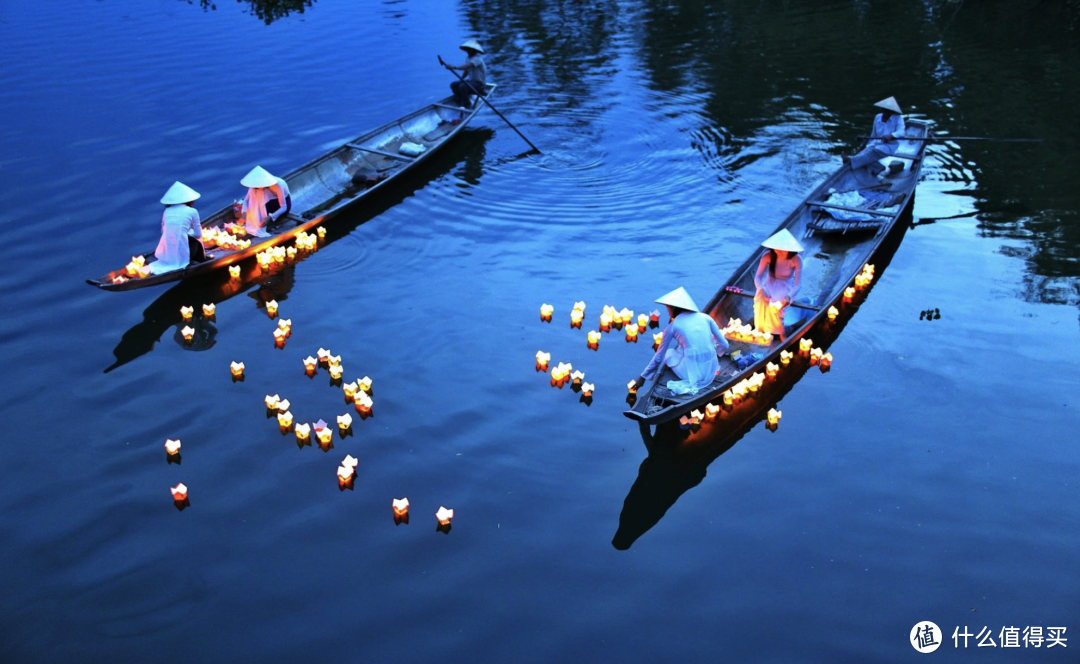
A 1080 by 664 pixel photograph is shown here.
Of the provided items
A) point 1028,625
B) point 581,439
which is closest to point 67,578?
point 581,439

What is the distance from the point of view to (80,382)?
8906 millimetres

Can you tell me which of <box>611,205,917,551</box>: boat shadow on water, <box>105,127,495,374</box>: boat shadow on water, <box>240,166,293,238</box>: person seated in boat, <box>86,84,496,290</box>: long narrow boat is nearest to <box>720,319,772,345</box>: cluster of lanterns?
<box>611,205,917,551</box>: boat shadow on water

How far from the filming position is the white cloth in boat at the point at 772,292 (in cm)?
909

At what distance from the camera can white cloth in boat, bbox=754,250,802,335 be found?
9.09m

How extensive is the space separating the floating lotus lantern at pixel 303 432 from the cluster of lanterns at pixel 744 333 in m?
4.44

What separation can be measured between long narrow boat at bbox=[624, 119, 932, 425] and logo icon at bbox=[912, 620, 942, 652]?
259 cm

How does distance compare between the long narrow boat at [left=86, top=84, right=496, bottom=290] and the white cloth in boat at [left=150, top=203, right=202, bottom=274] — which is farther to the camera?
the long narrow boat at [left=86, top=84, right=496, bottom=290]

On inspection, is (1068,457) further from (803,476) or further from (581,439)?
(581,439)

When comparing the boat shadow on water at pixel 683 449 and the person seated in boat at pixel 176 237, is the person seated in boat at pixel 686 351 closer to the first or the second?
the boat shadow on water at pixel 683 449

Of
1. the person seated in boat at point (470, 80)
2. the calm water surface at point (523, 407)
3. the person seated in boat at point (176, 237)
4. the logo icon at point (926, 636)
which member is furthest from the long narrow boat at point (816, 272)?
the person seated in boat at point (470, 80)

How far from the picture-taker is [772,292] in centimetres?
937

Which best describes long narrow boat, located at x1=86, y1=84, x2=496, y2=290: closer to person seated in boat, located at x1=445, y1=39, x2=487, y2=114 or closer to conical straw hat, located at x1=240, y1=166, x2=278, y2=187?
person seated in boat, located at x1=445, y1=39, x2=487, y2=114

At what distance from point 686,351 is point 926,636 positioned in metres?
3.13

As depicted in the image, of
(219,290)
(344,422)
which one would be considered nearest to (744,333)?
(344,422)
